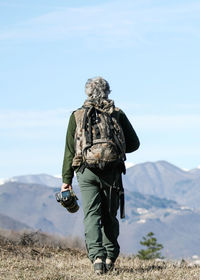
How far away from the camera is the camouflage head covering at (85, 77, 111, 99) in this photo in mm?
7438

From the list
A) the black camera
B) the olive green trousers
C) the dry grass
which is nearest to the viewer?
the dry grass

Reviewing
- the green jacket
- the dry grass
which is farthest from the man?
the dry grass

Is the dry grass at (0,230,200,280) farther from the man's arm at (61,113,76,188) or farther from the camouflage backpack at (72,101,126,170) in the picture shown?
the camouflage backpack at (72,101,126,170)

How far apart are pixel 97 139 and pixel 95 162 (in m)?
0.26

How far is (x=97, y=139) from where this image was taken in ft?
Result: 23.7

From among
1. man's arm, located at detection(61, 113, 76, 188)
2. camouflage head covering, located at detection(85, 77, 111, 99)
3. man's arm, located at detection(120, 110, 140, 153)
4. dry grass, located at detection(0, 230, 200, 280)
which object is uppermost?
camouflage head covering, located at detection(85, 77, 111, 99)

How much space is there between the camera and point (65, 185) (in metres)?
7.54

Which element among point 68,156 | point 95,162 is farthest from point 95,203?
point 68,156

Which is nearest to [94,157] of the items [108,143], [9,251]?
[108,143]

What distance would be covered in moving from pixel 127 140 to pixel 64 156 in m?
0.81

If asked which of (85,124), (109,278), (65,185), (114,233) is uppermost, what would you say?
(85,124)

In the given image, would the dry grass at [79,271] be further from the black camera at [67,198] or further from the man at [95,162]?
the black camera at [67,198]

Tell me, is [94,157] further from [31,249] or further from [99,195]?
[31,249]

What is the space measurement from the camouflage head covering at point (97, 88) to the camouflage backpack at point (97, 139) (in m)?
0.19
